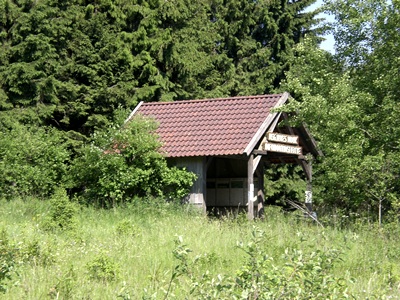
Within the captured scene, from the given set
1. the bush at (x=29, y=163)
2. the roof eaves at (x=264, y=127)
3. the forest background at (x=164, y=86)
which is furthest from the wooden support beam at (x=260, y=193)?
the bush at (x=29, y=163)

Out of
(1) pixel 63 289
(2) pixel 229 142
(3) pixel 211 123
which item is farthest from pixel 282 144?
(1) pixel 63 289

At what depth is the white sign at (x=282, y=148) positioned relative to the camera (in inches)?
926

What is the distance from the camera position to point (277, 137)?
23.9 meters

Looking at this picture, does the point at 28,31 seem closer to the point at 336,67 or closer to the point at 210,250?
the point at 336,67

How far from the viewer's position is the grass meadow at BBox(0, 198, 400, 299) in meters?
6.73

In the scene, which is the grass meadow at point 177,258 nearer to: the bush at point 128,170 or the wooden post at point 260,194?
the bush at point 128,170

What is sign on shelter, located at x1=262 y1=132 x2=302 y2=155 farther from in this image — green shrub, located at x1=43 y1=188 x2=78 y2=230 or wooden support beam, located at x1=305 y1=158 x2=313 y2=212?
green shrub, located at x1=43 y1=188 x2=78 y2=230

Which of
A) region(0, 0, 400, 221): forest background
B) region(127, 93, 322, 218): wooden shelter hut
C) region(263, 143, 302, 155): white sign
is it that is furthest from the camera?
region(263, 143, 302, 155): white sign

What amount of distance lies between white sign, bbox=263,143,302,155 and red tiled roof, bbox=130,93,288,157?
672 millimetres

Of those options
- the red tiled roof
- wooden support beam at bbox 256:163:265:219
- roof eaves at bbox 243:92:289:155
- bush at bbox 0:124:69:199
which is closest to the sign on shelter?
roof eaves at bbox 243:92:289:155

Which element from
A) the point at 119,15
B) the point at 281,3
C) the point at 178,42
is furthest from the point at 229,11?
the point at 119,15

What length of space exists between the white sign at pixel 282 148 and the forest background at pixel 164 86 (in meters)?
1.02

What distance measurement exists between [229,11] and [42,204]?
21.3 m

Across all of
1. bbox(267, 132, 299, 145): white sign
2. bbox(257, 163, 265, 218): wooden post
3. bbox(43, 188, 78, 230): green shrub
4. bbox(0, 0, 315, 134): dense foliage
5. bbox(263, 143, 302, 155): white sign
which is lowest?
bbox(257, 163, 265, 218): wooden post
